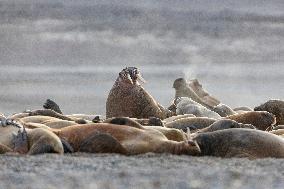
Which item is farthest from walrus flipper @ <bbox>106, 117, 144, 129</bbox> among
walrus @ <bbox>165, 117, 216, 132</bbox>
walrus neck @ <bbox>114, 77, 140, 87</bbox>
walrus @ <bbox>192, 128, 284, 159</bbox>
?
walrus neck @ <bbox>114, 77, 140, 87</bbox>

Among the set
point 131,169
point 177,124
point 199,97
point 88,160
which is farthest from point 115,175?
point 199,97

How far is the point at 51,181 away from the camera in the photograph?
4.76 m

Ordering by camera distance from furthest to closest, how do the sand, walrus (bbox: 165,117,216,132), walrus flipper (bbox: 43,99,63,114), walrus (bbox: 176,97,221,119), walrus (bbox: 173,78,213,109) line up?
walrus (bbox: 173,78,213,109) → walrus (bbox: 176,97,221,119) → walrus flipper (bbox: 43,99,63,114) → walrus (bbox: 165,117,216,132) → the sand

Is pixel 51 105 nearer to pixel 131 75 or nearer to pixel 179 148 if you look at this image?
pixel 131 75

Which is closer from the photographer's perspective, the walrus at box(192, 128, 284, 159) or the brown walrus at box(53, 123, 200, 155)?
the brown walrus at box(53, 123, 200, 155)

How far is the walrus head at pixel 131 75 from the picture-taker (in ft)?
44.2

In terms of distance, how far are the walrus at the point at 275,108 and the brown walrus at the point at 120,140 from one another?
697 cm

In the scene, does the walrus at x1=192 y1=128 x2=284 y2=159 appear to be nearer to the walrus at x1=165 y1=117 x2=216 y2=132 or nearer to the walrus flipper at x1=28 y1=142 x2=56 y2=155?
the walrus flipper at x1=28 y1=142 x2=56 y2=155

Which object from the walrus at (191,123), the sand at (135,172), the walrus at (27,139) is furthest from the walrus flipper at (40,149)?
the walrus at (191,123)

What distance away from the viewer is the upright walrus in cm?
1348

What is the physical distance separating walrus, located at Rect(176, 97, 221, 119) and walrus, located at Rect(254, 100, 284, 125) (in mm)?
955

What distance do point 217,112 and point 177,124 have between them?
4.66 m

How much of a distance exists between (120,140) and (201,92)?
36.7ft

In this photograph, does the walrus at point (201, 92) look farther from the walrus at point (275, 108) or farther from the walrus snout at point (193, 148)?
the walrus snout at point (193, 148)
